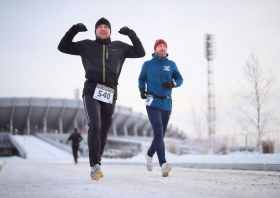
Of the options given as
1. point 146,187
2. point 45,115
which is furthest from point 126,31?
point 45,115

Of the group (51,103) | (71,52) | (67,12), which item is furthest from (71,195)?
(51,103)

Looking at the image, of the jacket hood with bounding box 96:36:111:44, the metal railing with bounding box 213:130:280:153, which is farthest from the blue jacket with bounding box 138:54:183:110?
the metal railing with bounding box 213:130:280:153

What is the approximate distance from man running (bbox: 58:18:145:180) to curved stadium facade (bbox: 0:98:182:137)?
189 ft

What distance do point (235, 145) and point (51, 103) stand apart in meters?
52.5

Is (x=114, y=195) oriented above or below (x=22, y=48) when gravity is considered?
below

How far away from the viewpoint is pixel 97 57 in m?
4.18

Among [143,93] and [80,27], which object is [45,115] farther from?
[80,27]

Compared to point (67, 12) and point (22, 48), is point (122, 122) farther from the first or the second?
point (67, 12)

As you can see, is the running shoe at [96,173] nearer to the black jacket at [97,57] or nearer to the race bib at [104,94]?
the race bib at [104,94]

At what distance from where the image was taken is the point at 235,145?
12648 millimetres

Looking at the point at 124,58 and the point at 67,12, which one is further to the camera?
the point at 67,12

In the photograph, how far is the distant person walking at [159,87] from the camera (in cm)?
Result: 494

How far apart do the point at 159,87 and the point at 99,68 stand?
1384 mm

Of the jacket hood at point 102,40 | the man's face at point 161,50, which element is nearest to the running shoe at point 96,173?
the jacket hood at point 102,40
